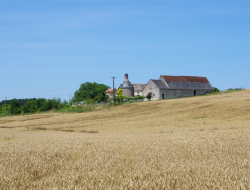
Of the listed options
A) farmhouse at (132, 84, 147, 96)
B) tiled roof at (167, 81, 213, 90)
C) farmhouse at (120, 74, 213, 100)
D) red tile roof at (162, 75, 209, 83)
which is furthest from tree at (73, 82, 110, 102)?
tiled roof at (167, 81, 213, 90)

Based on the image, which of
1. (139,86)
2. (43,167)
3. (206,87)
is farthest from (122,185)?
(139,86)

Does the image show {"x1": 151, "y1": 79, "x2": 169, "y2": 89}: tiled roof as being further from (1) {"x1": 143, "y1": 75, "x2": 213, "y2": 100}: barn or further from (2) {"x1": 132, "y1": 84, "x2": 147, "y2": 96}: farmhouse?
(2) {"x1": 132, "y1": 84, "x2": 147, "y2": 96}: farmhouse

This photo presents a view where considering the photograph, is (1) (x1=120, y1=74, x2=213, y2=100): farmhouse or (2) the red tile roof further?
(2) the red tile roof

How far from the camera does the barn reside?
3489 inches

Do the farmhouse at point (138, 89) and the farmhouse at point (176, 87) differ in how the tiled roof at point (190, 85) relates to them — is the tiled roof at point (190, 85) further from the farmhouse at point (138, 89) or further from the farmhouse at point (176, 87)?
the farmhouse at point (138, 89)

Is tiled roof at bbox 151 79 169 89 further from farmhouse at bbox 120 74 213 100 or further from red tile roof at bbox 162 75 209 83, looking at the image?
red tile roof at bbox 162 75 209 83

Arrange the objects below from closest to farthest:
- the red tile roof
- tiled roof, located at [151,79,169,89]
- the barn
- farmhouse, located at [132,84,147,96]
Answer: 1. tiled roof, located at [151,79,169,89]
2. the barn
3. the red tile roof
4. farmhouse, located at [132,84,147,96]

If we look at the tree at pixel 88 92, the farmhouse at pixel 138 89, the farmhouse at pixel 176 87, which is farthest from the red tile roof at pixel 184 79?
the tree at pixel 88 92

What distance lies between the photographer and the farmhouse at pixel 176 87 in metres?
88.7

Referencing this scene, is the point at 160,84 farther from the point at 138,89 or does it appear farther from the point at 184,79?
the point at 138,89

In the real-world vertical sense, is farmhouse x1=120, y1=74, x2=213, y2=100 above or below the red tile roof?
below

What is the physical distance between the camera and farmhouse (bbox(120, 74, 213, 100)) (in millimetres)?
88688

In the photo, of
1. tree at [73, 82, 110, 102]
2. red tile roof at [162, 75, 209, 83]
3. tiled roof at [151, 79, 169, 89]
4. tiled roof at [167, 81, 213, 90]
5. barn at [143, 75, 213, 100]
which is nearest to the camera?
tiled roof at [151, 79, 169, 89]

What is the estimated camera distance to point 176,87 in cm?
9038
